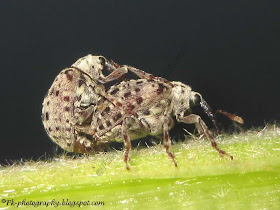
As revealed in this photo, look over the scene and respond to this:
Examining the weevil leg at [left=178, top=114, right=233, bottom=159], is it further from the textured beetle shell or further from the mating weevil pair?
the textured beetle shell

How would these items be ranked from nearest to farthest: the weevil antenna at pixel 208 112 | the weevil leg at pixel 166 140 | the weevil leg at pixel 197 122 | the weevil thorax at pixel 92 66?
the weevil leg at pixel 166 140
the weevil leg at pixel 197 122
the weevil antenna at pixel 208 112
the weevil thorax at pixel 92 66

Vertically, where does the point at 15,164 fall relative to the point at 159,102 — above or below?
below

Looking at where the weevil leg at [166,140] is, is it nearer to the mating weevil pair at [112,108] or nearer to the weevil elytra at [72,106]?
the mating weevil pair at [112,108]

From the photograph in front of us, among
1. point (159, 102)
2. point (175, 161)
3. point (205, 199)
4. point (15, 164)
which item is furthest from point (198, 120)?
point (15, 164)

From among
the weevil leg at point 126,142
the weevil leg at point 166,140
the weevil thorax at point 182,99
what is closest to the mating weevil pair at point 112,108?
the weevil thorax at point 182,99

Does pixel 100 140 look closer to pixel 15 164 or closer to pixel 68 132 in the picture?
pixel 68 132

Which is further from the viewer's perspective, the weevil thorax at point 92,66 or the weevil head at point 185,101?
the weevil thorax at point 92,66
